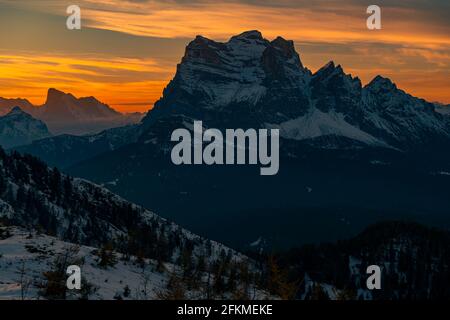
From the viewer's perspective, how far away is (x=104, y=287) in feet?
124

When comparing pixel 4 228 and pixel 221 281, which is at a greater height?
pixel 4 228

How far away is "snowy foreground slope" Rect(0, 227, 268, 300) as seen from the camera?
3372cm

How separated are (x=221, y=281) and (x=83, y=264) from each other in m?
9.97

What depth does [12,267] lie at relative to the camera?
38250 mm

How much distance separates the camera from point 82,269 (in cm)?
4103

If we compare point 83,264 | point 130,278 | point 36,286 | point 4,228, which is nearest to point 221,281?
point 130,278

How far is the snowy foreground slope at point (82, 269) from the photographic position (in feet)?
111
